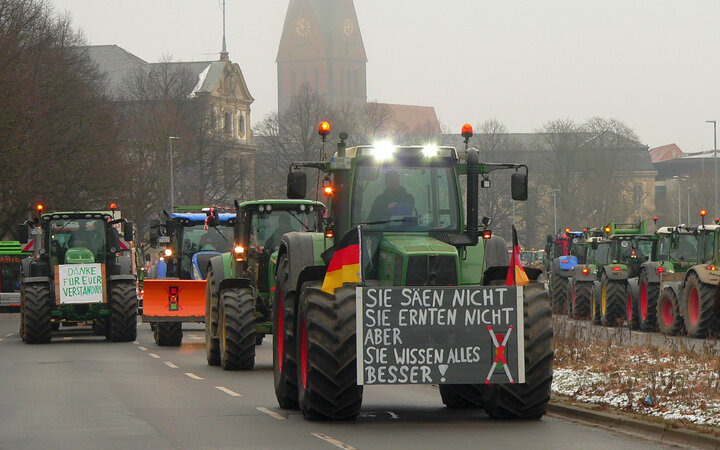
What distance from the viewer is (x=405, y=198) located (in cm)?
1517

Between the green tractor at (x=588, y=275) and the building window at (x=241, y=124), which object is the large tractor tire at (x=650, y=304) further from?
the building window at (x=241, y=124)

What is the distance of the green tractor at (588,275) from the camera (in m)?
40.0

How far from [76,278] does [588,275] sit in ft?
50.2

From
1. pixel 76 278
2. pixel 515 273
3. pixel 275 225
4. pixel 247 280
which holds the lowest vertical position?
pixel 76 278

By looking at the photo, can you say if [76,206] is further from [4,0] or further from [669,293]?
[669,293]

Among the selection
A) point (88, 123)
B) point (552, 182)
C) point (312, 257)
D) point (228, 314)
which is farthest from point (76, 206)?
point (552, 182)

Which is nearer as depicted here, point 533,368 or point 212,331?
point 533,368

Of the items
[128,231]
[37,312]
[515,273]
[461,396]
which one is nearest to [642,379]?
[461,396]

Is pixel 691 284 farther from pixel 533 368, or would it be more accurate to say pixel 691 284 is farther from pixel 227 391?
pixel 533 368

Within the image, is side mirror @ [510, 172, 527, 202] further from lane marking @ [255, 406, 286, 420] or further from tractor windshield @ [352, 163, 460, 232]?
lane marking @ [255, 406, 286, 420]

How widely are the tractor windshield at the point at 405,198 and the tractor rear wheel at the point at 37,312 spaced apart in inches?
639

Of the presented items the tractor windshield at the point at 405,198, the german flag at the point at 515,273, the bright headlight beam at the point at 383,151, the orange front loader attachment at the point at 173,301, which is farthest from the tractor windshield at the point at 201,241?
the german flag at the point at 515,273

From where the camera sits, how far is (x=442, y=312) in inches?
540

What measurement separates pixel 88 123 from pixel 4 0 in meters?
8.75
